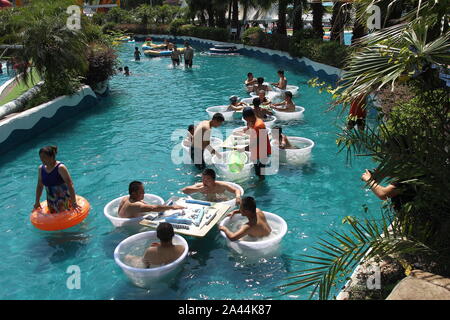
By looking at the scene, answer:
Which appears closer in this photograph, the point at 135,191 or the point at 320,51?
the point at 135,191

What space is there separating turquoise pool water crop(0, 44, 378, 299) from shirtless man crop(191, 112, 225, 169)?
46 centimetres

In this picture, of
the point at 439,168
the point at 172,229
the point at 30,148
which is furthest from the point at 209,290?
the point at 30,148

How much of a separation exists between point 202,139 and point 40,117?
760cm

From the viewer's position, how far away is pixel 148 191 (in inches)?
355

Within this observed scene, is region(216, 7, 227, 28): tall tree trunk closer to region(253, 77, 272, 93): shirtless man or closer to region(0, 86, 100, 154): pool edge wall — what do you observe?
region(253, 77, 272, 93): shirtless man

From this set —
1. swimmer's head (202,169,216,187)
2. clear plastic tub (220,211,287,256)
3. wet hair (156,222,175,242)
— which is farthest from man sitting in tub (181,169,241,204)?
wet hair (156,222,175,242)

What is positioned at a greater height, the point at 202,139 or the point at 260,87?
the point at 260,87

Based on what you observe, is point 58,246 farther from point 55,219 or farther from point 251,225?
point 251,225

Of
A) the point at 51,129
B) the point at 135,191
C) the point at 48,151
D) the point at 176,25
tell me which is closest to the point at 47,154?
the point at 48,151

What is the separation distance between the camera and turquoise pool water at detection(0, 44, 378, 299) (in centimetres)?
593

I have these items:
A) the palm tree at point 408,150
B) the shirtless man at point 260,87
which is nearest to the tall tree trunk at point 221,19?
the shirtless man at point 260,87

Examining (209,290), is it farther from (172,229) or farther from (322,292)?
(322,292)
